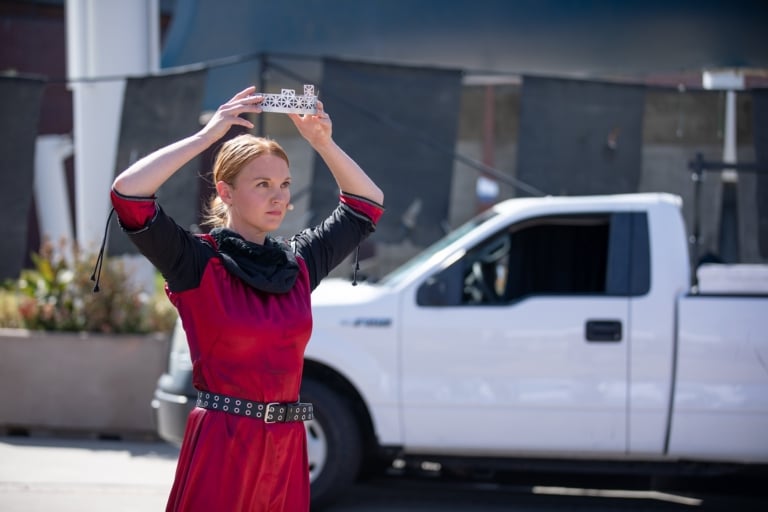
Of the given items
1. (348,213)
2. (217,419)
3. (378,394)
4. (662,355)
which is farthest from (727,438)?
(217,419)

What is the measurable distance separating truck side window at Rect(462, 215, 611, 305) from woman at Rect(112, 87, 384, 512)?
372 centimetres

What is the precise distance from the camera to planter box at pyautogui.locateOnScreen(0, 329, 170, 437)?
8555 mm

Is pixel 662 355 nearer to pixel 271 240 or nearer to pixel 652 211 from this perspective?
pixel 652 211

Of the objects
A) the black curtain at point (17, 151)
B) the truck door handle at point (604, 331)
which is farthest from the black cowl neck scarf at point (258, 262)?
the black curtain at point (17, 151)

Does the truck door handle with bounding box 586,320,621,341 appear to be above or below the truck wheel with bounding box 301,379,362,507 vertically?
above

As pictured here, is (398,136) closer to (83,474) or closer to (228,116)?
(83,474)

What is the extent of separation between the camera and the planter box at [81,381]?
855cm

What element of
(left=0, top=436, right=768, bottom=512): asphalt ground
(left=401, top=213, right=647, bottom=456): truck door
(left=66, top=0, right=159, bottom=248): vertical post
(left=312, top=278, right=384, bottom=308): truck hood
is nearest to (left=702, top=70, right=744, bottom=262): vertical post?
(left=0, top=436, right=768, bottom=512): asphalt ground

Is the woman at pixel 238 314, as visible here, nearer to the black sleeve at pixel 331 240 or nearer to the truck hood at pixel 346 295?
the black sleeve at pixel 331 240

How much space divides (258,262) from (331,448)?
329 cm

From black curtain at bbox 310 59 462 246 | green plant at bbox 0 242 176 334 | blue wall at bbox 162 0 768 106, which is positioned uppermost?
blue wall at bbox 162 0 768 106

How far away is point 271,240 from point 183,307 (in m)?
0.37

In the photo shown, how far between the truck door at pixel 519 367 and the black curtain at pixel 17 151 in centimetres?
449

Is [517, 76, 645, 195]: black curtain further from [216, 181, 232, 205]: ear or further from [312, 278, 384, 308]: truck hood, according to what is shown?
[216, 181, 232, 205]: ear
